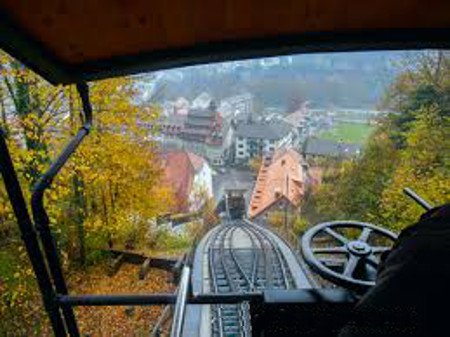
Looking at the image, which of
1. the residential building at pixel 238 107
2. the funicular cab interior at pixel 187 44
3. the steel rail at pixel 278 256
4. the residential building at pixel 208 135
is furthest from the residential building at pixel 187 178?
the funicular cab interior at pixel 187 44

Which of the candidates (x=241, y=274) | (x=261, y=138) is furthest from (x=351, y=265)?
(x=261, y=138)

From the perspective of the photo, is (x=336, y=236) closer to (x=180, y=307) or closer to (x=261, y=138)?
(x=180, y=307)

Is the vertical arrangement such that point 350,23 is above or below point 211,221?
above

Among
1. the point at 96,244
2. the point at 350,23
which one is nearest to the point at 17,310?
the point at 96,244

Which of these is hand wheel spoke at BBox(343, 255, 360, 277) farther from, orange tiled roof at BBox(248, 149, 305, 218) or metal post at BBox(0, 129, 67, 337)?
orange tiled roof at BBox(248, 149, 305, 218)

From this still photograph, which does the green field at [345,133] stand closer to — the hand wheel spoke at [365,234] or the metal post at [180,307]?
the hand wheel spoke at [365,234]

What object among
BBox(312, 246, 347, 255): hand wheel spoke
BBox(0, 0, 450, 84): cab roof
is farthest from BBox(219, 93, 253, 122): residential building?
BBox(0, 0, 450, 84): cab roof

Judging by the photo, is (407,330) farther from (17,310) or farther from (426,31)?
(17,310)
